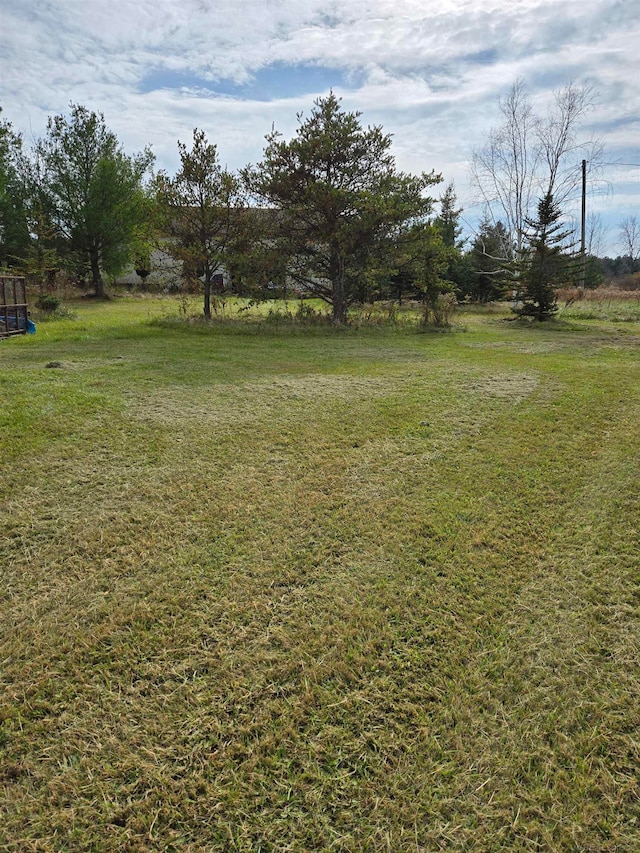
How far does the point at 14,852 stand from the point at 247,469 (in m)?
2.10

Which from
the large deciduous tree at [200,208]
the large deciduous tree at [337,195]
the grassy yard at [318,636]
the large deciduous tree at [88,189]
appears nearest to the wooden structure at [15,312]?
the large deciduous tree at [200,208]

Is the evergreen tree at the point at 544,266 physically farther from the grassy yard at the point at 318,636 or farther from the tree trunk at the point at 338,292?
the grassy yard at the point at 318,636

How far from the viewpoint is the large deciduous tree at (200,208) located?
11.9m

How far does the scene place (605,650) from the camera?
163cm

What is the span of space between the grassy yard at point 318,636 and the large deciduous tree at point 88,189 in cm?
2141

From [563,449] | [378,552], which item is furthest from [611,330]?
[378,552]

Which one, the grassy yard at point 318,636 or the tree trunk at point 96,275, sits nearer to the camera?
the grassy yard at point 318,636

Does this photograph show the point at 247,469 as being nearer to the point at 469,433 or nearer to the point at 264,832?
the point at 469,433

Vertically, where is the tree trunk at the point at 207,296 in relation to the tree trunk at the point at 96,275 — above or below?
below

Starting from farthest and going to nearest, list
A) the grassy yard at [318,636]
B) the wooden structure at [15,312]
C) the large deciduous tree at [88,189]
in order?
the large deciduous tree at [88,189] < the wooden structure at [15,312] < the grassy yard at [318,636]

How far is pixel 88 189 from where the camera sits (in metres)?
21.6

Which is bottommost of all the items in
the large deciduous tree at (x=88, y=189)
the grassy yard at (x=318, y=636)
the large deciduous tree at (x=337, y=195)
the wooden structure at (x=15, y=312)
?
the grassy yard at (x=318, y=636)

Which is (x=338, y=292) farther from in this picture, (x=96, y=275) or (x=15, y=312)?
(x=96, y=275)

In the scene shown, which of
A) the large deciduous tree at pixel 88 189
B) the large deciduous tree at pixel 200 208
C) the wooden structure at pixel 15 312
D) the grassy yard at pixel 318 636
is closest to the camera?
the grassy yard at pixel 318 636
